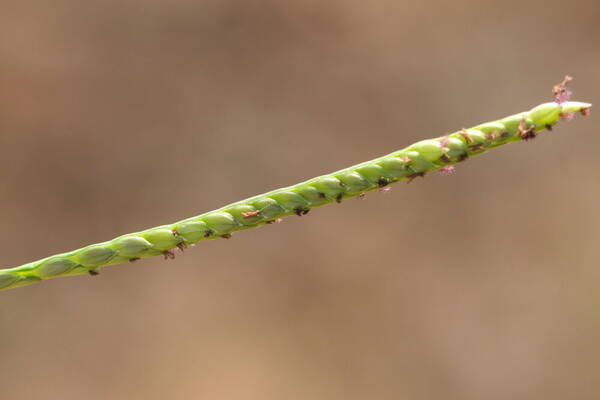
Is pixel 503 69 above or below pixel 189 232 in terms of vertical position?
above

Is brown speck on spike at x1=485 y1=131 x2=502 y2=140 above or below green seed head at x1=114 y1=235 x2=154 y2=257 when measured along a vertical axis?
above

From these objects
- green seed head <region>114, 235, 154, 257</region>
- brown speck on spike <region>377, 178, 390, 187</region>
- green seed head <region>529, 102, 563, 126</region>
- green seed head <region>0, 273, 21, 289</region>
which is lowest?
green seed head <region>0, 273, 21, 289</region>

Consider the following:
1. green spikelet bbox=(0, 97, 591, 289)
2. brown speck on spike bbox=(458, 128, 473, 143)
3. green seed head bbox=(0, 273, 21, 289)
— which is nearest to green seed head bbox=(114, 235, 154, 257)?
green spikelet bbox=(0, 97, 591, 289)

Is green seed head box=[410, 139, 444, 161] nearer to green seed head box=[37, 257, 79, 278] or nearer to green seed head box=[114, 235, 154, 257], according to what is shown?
green seed head box=[114, 235, 154, 257]

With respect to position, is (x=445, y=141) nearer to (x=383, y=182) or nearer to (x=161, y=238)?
(x=383, y=182)

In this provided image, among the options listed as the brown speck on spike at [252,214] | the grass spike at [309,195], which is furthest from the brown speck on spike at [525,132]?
the brown speck on spike at [252,214]

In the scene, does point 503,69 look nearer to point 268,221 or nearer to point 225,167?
point 225,167

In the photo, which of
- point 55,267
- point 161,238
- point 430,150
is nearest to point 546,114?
point 430,150

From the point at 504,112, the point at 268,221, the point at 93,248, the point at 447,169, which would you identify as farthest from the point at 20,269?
the point at 504,112
